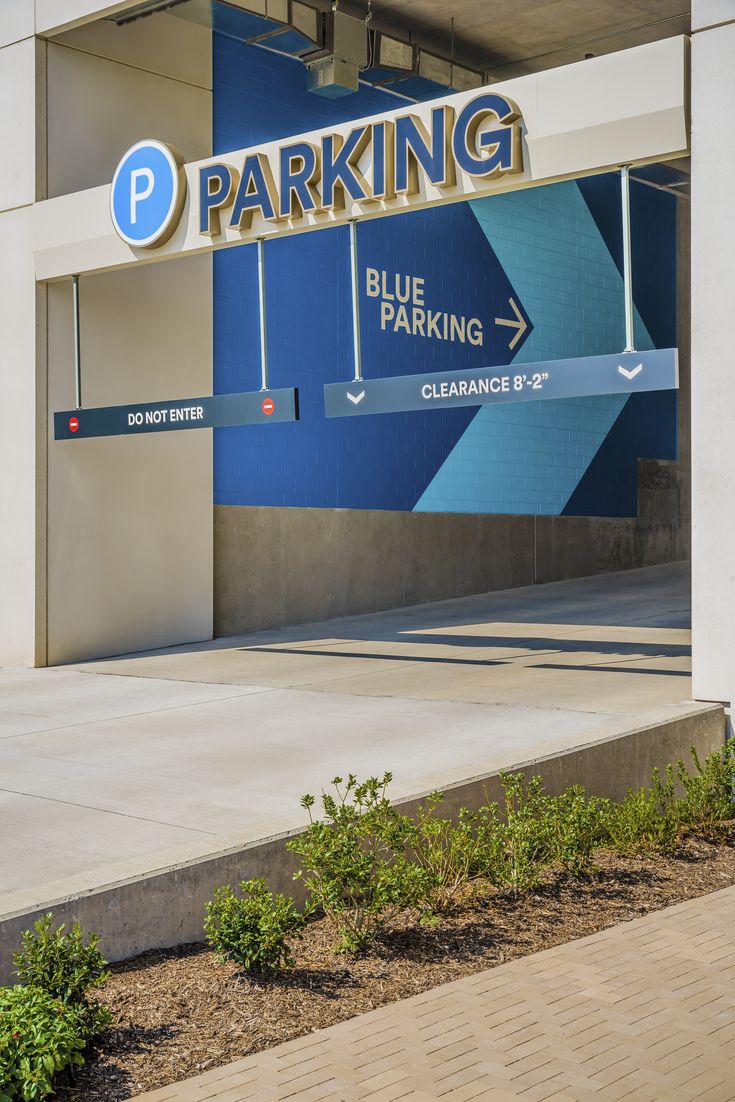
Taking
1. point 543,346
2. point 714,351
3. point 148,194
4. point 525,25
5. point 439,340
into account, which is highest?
point 525,25

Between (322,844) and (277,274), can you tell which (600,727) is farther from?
(277,274)

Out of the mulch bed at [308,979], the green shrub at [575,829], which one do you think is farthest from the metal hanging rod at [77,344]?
the mulch bed at [308,979]

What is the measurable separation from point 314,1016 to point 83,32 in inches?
475

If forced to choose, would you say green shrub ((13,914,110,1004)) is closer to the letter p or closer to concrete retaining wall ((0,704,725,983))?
concrete retaining wall ((0,704,725,983))

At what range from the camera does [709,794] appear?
7.64 m

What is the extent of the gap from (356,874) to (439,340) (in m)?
13.7


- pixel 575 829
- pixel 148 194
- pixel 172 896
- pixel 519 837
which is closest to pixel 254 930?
pixel 172 896

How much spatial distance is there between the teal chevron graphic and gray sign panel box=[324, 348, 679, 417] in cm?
727

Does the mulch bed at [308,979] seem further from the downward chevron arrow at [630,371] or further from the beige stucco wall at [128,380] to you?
the beige stucco wall at [128,380]

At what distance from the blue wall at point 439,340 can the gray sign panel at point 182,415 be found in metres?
2.62

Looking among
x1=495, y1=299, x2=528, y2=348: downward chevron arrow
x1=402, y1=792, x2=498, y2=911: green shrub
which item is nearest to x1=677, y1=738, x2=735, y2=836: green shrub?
x1=402, y1=792, x2=498, y2=911: green shrub

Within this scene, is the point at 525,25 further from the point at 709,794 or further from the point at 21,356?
the point at 709,794

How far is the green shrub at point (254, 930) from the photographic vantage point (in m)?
4.70

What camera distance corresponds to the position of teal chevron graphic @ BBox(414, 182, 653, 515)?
18641 millimetres
